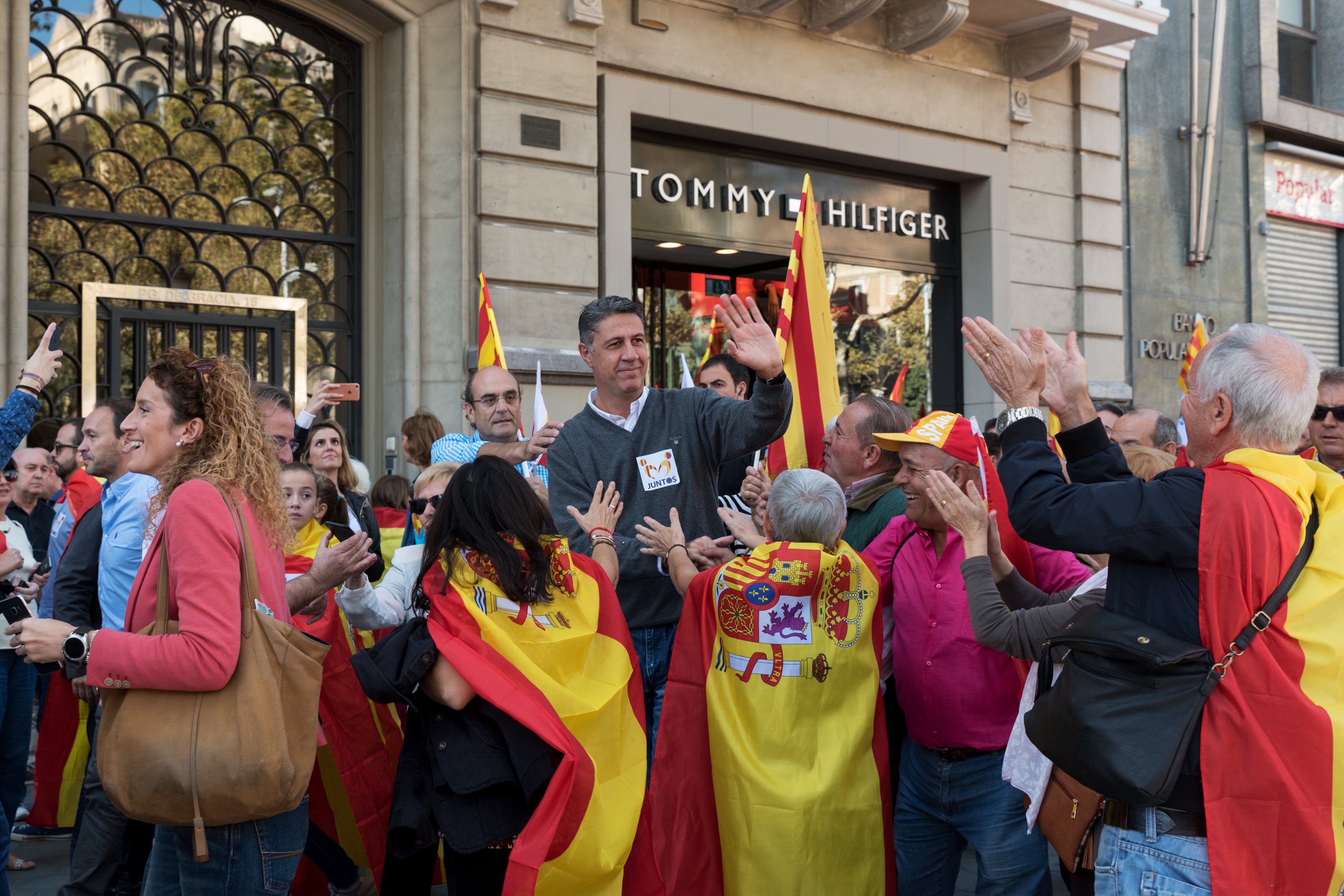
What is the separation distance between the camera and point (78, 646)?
2.82m

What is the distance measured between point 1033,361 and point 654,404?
1.80m

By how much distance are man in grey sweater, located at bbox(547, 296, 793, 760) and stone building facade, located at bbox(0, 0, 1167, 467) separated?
15.0ft

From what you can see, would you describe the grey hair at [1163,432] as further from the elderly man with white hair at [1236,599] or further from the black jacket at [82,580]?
the black jacket at [82,580]

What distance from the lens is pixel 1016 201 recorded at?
1220 centimetres

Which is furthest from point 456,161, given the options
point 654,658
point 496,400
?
point 654,658

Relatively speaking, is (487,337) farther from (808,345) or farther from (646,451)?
(646,451)

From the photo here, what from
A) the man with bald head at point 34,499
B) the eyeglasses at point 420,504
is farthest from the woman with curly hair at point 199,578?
the man with bald head at point 34,499

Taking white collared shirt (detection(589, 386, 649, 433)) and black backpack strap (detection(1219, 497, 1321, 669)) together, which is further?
white collared shirt (detection(589, 386, 649, 433))

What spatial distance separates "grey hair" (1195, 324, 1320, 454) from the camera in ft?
8.50

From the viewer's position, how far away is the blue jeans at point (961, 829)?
353cm

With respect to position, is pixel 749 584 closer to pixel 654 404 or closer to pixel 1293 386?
pixel 654 404

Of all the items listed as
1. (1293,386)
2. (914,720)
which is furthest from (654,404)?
(1293,386)

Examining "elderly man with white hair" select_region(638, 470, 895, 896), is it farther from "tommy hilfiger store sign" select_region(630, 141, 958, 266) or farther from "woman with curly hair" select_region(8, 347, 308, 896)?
"tommy hilfiger store sign" select_region(630, 141, 958, 266)

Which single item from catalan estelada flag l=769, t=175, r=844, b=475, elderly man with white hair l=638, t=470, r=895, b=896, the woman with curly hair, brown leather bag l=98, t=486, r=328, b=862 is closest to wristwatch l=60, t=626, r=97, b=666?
the woman with curly hair
